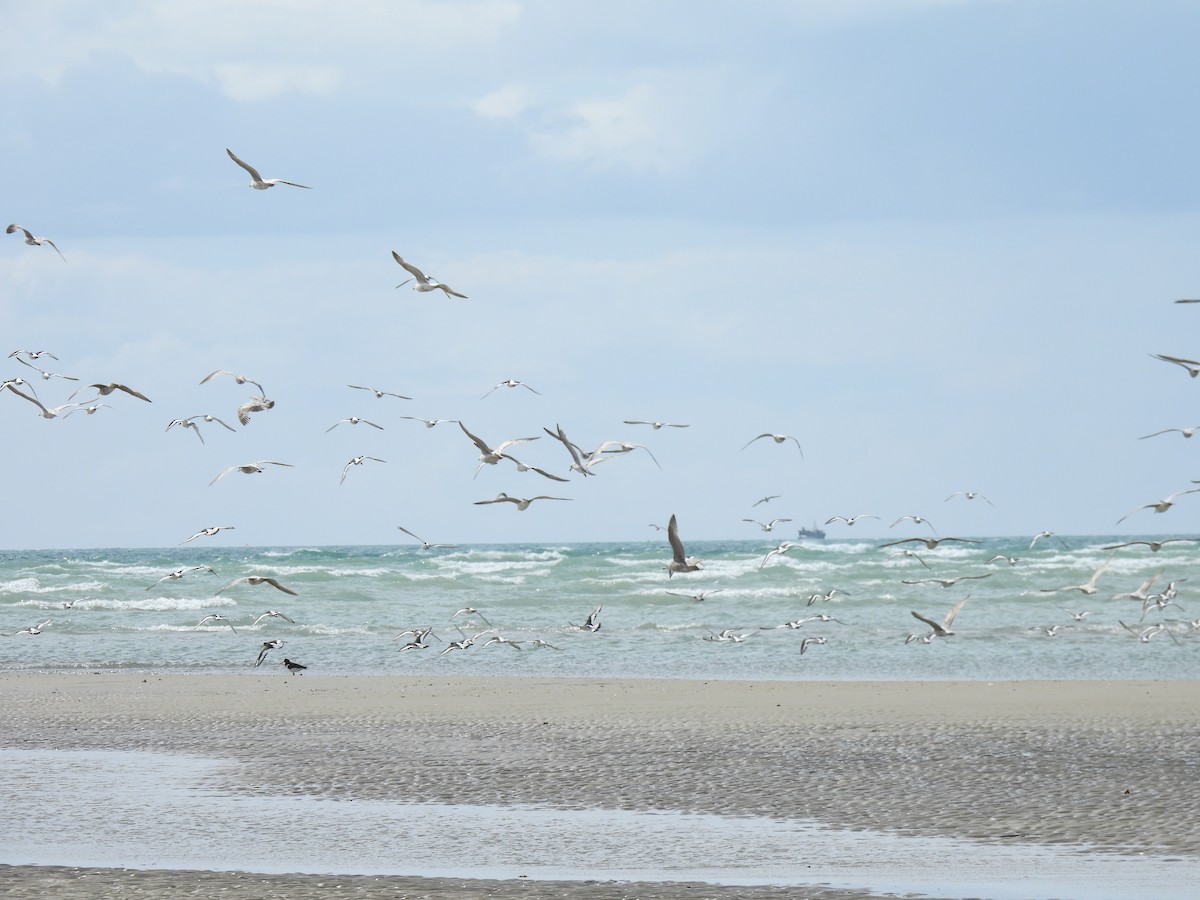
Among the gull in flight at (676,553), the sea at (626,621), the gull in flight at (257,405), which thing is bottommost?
the sea at (626,621)

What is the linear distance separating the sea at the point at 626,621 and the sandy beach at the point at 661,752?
1.70 meters

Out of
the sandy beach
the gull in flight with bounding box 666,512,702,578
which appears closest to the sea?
the sandy beach

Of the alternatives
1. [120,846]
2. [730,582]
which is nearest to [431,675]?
[120,846]

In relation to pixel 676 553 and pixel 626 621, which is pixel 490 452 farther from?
pixel 626 621

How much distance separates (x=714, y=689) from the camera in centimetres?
2255

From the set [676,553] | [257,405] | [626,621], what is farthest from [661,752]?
[626,621]

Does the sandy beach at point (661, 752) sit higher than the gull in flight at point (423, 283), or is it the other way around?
the gull in flight at point (423, 283)

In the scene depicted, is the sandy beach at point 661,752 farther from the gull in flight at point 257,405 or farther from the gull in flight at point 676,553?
the gull in flight at point 257,405

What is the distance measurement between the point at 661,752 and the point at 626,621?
74.1 feet

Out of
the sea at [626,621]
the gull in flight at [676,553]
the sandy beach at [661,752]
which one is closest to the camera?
the sandy beach at [661,752]

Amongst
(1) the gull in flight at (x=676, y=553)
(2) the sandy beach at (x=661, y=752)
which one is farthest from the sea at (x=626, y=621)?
(1) the gull in flight at (x=676, y=553)

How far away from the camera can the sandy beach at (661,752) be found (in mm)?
10891

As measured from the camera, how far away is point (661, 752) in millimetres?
16062

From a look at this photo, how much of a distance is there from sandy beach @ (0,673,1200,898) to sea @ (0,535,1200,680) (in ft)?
5.59
